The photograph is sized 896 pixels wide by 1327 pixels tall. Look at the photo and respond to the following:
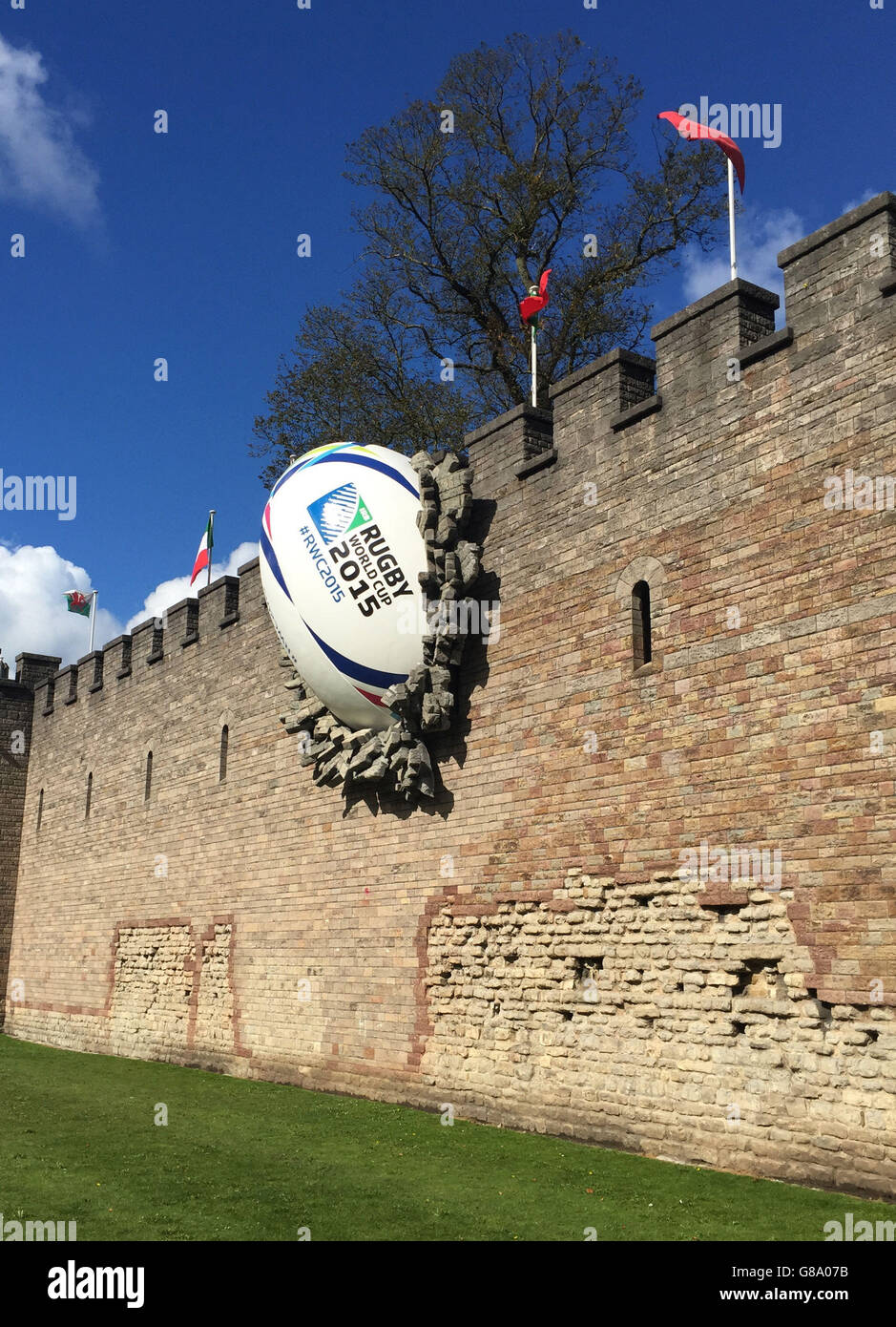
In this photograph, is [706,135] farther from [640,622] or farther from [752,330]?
[640,622]

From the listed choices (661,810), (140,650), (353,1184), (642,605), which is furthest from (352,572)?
(140,650)

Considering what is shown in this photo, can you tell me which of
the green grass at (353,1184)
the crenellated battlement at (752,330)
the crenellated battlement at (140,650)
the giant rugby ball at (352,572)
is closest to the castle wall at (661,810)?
the crenellated battlement at (752,330)

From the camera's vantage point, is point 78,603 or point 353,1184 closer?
point 353,1184

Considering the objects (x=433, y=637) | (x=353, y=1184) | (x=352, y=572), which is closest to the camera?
(x=353, y=1184)

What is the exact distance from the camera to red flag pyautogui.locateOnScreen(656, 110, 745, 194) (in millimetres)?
10469

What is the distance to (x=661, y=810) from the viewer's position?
10.1 m

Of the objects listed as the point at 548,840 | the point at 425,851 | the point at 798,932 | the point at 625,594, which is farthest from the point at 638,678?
the point at 425,851

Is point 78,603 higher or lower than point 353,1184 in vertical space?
higher

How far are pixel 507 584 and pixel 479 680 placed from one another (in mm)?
1022

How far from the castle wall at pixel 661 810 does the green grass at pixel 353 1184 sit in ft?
1.98

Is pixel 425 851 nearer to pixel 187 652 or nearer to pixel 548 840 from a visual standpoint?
pixel 548 840

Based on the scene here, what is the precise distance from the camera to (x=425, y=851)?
13.1 m

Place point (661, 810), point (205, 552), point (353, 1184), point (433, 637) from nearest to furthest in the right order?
point (353, 1184), point (661, 810), point (433, 637), point (205, 552)

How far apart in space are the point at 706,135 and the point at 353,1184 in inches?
345
